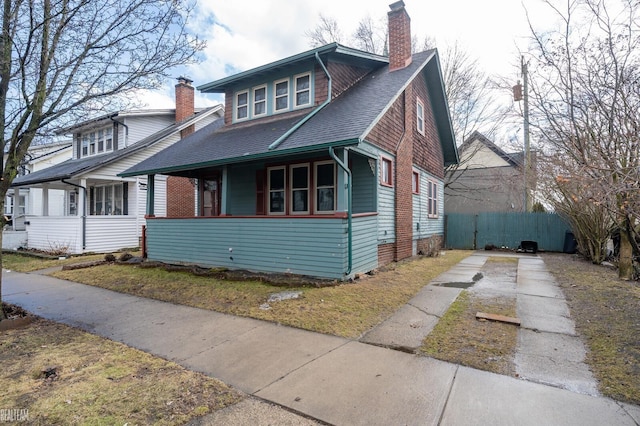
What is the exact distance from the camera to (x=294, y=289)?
7.19m

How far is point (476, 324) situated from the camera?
5.06 m

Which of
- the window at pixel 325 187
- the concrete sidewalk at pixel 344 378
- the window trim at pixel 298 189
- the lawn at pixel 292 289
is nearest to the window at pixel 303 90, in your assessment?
the window trim at pixel 298 189

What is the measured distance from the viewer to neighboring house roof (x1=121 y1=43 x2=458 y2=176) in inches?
313

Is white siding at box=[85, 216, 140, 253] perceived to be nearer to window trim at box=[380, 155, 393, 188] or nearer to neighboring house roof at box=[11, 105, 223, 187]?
neighboring house roof at box=[11, 105, 223, 187]

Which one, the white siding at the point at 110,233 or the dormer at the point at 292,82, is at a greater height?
the dormer at the point at 292,82

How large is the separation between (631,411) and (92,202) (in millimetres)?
20646

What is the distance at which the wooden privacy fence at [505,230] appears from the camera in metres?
15.3

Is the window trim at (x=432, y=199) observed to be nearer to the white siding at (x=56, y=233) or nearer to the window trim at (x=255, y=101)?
the window trim at (x=255, y=101)

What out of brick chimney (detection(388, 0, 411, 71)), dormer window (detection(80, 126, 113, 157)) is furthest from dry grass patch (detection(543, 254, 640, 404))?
dormer window (detection(80, 126, 113, 157))

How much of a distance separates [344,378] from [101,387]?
2.40 meters

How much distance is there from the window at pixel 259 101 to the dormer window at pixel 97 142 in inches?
397

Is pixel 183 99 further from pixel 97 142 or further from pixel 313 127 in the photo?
pixel 313 127

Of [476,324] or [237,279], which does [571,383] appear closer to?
[476,324]

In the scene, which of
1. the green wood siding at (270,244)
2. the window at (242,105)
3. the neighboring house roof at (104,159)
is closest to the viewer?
the green wood siding at (270,244)
